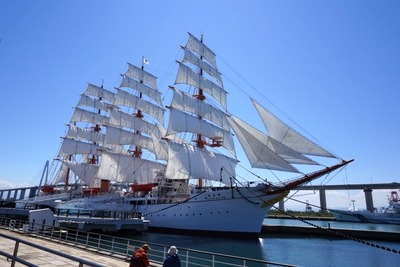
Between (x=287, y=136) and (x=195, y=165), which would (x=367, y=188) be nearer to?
(x=195, y=165)

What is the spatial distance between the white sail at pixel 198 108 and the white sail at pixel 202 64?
6563mm

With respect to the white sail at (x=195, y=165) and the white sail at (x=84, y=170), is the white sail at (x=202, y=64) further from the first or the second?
the white sail at (x=84, y=170)

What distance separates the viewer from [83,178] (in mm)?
71438

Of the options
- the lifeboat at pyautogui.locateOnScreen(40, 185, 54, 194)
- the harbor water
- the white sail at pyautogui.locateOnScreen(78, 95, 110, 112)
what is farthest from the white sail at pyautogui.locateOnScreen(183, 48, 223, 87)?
the lifeboat at pyautogui.locateOnScreen(40, 185, 54, 194)

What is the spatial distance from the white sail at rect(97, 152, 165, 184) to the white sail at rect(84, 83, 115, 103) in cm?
2096

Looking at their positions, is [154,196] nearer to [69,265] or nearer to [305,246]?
[305,246]

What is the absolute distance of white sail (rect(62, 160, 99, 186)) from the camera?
71500 millimetres

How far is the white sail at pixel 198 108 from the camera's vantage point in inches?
1908

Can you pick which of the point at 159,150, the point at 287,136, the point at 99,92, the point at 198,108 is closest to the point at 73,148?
the point at 99,92

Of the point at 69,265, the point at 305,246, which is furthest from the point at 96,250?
the point at 305,246

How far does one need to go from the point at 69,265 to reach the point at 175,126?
36.5 m

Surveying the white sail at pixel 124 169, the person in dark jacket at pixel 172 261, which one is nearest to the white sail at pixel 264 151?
the person in dark jacket at pixel 172 261

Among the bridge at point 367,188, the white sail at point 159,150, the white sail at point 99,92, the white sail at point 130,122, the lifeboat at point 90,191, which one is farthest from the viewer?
the bridge at point 367,188

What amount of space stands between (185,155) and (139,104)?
25746mm
